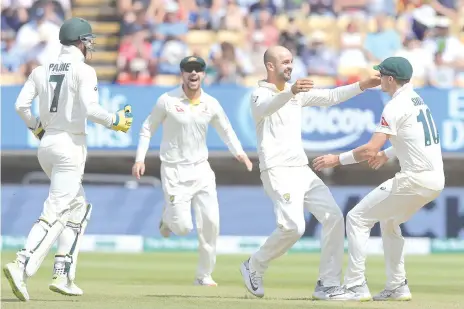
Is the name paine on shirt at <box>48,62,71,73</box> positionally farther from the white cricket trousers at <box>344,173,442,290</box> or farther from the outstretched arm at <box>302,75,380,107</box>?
the white cricket trousers at <box>344,173,442,290</box>

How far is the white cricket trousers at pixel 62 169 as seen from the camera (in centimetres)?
827

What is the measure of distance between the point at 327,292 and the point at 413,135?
133cm

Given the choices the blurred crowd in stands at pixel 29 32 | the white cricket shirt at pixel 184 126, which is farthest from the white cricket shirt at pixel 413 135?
the blurred crowd in stands at pixel 29 32

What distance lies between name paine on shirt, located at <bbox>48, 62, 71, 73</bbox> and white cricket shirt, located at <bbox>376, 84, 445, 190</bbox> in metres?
2.29

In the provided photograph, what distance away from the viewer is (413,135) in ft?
27.3

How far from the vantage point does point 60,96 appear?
8.39 metres

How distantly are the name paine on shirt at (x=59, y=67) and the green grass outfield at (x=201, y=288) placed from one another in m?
1.66

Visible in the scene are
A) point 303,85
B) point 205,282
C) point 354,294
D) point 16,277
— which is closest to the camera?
point 16,277

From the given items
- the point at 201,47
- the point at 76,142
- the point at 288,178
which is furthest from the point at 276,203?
the point at 201,47

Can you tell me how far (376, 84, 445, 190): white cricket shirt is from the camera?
325 inches

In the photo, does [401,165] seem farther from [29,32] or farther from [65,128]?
[29,32]

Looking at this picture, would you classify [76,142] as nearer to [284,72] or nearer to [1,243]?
[284,72]

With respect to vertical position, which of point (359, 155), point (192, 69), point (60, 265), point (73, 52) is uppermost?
point (73, 52)

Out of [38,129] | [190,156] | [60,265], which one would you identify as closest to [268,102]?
[38,129]
